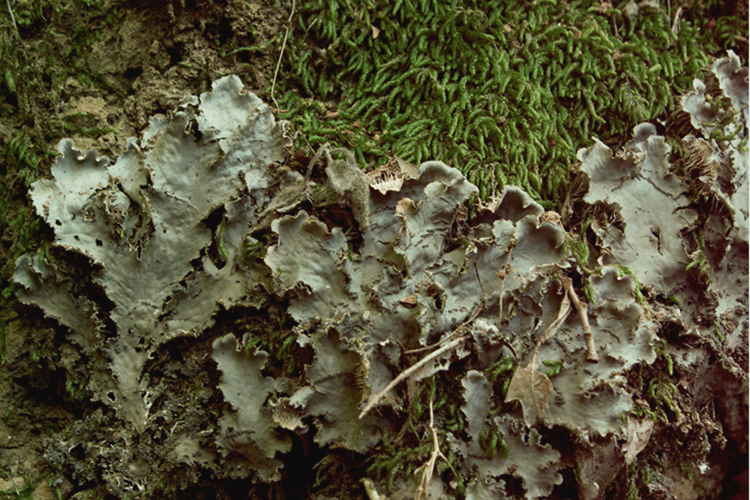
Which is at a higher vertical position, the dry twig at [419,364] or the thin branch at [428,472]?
the dry twig at [419,364]

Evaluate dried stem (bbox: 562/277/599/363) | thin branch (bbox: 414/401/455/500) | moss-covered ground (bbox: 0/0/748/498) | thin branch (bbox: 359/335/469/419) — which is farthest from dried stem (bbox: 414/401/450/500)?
moss-covered ground (bbox: 0/0/748/498)

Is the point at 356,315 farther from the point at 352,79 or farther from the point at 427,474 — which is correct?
the point at 352,79

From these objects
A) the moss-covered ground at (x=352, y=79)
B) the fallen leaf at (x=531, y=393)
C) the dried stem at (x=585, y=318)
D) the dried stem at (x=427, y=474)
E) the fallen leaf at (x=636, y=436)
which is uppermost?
the moss-covered ground at (x=352, y=79)

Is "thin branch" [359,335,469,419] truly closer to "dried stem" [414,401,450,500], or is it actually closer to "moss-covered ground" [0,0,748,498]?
"dried stem" [414,401,450,500]

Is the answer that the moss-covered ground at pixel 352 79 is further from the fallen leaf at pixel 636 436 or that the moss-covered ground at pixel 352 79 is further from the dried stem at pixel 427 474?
the dried stem at pixel 427 474

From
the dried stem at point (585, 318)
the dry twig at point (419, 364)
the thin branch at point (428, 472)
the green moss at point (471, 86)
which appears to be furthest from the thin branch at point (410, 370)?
the green moss at point (471, 86)

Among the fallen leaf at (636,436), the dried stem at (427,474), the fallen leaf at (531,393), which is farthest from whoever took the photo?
the fallen leaf at (636,436)

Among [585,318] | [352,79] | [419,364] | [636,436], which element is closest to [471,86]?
[352,79]

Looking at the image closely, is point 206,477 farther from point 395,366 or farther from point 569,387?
point 569,387
